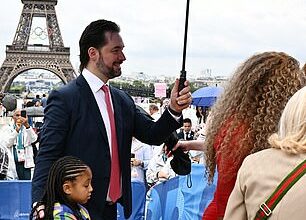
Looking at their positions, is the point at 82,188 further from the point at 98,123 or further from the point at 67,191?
the point at 98,123

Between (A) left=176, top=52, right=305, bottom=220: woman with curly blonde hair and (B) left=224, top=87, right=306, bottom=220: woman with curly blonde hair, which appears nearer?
(B) left=224, top=87, right=306, bottom=220: woman with curly blonde hair

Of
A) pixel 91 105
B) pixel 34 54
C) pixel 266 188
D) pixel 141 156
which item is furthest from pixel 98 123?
pixel 34 54

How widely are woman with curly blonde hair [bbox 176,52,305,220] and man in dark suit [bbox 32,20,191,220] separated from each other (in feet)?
1.46

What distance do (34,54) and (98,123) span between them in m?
54.4

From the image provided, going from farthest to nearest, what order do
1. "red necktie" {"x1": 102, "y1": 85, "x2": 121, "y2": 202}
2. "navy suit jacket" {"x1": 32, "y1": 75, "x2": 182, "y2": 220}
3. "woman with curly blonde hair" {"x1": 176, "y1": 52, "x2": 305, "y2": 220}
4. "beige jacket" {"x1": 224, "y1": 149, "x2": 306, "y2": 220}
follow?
"red necktie" {"x1": 102, "y1": 85, "x2": 121, "y2": 202}
"navy suit jacket" {"x1": 32, "y1": 75, "x2": 182, "y2": 220}
"woman with curly blonde hair" {"x1": 176, "y1": 52, "x2": 305, "y2": 220}
"beige jacket" {"x1": 224, "y1": 149, "x2": 306, "y2": 220}

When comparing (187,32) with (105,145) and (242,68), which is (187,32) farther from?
(105,145)

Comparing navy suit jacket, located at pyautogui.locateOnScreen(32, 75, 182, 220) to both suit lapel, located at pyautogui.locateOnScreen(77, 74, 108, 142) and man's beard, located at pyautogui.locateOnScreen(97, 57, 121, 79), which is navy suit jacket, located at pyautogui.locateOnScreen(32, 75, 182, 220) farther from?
man's beard, located at pyautogui.locateOnScreen(97, 57, 121, 79)

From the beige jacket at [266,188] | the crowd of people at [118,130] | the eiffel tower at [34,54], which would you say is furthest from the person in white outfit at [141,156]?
the eiffel tower at [34,54]

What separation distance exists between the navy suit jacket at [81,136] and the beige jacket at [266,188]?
4.62 ft

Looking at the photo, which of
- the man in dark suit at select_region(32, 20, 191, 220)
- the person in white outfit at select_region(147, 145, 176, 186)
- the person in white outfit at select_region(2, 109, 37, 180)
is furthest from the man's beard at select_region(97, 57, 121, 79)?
the person in white outfit at select_region(2, 109, 37, 180)

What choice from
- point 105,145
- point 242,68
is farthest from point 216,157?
point 105,145

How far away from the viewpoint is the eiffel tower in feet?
175

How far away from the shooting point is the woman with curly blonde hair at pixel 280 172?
5.96ft

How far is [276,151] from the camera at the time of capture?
197 centimetres
